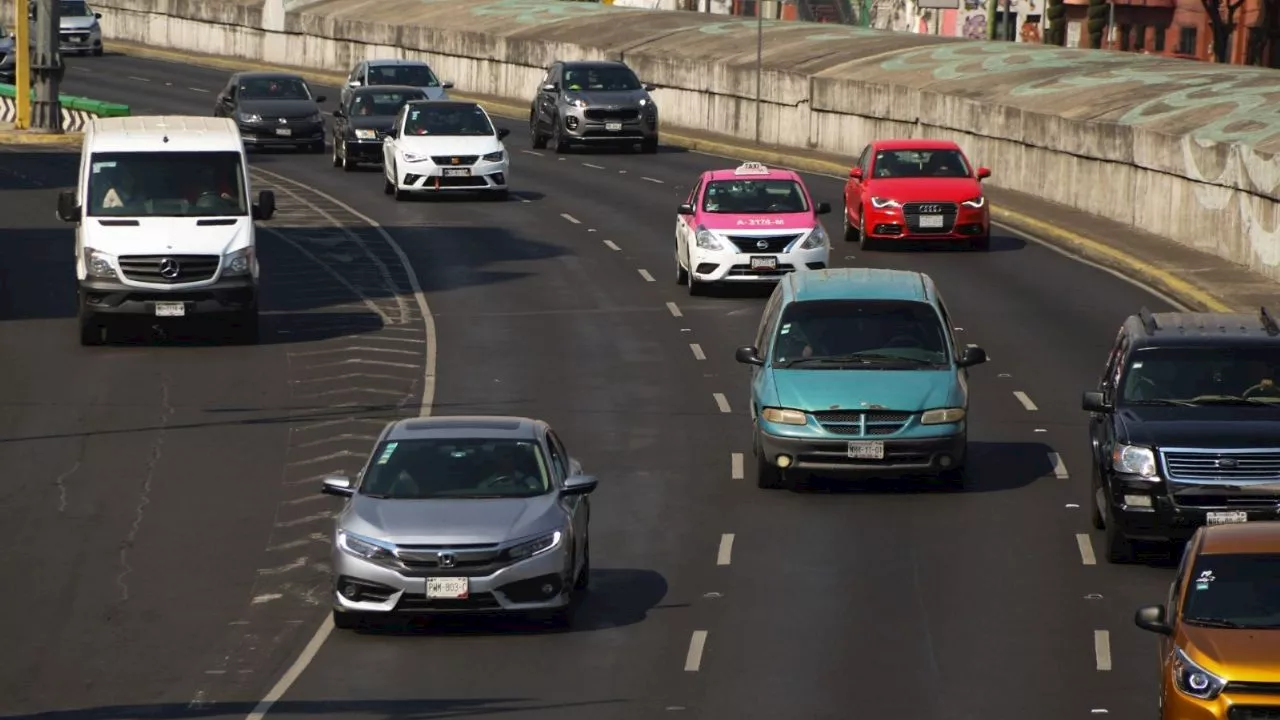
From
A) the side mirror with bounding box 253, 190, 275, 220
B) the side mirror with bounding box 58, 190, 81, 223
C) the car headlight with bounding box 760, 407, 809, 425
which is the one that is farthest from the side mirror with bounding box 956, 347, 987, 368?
the side mirror with bounding box 58, 190, 81, 223

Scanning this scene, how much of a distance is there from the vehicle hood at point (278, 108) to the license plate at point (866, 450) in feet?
118

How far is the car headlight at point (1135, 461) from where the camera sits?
20.2m

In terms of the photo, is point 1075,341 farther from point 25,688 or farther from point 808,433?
point 25,688

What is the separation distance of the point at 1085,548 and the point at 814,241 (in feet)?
51.2

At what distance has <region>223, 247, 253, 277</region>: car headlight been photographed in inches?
1302

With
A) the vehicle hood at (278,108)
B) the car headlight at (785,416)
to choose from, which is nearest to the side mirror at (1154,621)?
the car headlight at (785,416)

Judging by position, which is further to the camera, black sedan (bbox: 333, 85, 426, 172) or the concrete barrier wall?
black sedan (bbox: 333, 85, 426, 172)

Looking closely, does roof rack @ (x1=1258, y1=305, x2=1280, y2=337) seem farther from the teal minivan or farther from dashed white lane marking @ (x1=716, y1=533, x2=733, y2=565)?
dashed white lane marking @ (x1=716, y1=533, x2=733, y2=565)

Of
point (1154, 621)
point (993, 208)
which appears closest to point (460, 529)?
point (1154, 621)

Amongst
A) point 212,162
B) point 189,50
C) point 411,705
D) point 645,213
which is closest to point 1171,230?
point 645,213

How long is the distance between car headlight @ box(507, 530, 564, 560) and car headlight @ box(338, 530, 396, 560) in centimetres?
89

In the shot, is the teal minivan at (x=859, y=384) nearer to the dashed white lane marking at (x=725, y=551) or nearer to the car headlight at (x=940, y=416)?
the car headlight at (x=940, y=416)

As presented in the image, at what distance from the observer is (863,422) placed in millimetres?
23625

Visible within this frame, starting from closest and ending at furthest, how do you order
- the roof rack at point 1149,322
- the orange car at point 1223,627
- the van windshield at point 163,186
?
the orange car at point 1223,627
the roof rack at point 1149,322
the van windshield at point 163,186
